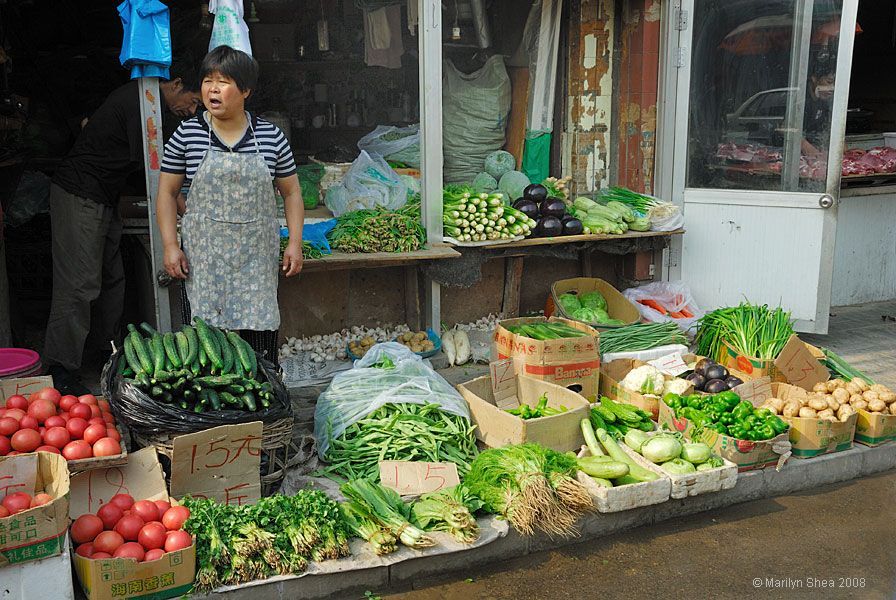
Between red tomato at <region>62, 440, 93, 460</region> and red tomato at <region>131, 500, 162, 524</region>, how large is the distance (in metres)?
0.34

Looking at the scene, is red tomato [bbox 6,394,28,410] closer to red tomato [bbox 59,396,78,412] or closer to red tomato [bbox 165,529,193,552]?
red tomato [bbox 59,396,78,412]

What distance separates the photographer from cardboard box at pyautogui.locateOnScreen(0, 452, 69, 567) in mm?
3168

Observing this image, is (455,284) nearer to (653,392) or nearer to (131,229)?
(653,392)

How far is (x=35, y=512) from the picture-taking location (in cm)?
319

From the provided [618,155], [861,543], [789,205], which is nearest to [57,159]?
[618,155]

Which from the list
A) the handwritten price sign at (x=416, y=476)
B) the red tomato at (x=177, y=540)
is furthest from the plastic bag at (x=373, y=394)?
the red tomato at (x=177, y=540)

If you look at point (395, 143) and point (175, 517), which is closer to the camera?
point (175, 517)

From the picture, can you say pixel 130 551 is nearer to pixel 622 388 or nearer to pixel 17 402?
pixel 17 402

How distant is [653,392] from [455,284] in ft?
6.46

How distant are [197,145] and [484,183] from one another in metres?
3.48

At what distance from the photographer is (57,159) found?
838cm

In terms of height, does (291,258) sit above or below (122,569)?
above

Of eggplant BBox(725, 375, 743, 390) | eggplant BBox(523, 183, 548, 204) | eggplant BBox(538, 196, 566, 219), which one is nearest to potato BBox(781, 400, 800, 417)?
eggplant BBox(725, 375, 743, 390)

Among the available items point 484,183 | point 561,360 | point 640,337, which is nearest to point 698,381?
point 640,337
